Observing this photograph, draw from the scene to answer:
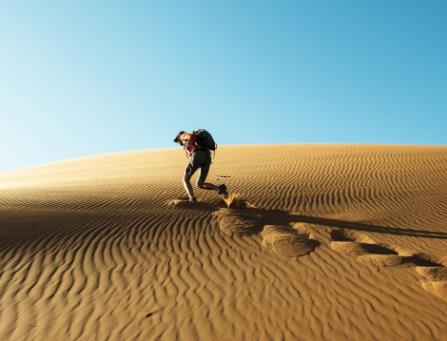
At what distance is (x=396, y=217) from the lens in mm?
9992

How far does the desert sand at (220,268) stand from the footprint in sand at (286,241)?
3 centimetres

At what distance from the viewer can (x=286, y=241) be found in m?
7.38

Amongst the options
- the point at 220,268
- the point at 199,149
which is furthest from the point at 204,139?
the point at 220,268

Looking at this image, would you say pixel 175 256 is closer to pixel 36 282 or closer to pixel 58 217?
pixel 36 282

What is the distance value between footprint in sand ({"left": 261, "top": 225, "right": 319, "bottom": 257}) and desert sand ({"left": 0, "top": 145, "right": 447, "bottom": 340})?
0.03 metres

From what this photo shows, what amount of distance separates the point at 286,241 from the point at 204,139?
3.62 meters

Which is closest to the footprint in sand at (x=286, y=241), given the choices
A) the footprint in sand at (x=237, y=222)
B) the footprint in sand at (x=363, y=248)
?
the footprint in sand at (x=237, y=222)

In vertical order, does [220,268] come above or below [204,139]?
below

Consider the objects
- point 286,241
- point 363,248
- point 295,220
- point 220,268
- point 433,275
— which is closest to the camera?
point 433,275

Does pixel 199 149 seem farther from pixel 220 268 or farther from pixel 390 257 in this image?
pixel 390 257

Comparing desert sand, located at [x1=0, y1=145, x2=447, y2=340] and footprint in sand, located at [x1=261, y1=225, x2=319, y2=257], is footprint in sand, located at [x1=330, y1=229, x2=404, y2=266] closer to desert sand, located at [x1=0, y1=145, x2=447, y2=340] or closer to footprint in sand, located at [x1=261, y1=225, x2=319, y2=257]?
desert sand, located at [x1=0, y1=145, x2=447, y2=340]

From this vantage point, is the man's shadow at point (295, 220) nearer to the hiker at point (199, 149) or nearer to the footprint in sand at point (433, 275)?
the hiker at point (199, 149)

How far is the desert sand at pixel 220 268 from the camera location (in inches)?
181

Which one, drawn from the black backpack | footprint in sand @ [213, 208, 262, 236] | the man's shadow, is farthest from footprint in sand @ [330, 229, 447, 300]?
the black backpack
